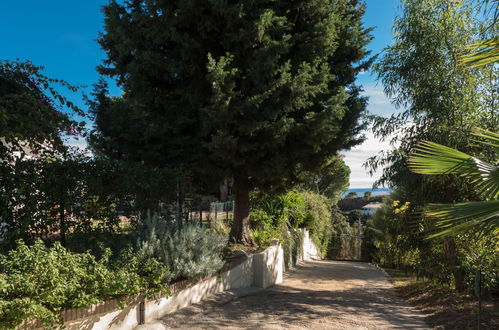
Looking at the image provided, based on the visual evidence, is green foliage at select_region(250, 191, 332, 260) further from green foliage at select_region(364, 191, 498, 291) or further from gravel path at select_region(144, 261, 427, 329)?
green foliage at select_region(364, 191, 498, 291)

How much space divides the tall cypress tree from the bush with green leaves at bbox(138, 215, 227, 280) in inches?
69.0

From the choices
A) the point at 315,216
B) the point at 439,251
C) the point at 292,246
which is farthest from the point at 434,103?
the point at 315,216

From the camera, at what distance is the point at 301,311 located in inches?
228

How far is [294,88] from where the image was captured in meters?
6.71


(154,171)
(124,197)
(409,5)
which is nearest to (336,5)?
(409,5)

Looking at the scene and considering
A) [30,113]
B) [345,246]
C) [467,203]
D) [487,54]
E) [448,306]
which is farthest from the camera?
[345,246]

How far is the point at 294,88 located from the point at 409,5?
330 cm

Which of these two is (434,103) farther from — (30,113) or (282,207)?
(30,113)

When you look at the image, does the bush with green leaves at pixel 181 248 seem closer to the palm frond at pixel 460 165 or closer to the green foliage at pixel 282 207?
the palm frond at pixel 460 165

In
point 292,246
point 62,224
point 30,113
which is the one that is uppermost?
point 30,113

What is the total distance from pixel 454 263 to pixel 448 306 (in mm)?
1253

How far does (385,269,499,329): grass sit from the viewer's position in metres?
5.25

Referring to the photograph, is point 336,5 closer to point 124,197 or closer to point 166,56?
point 166,56

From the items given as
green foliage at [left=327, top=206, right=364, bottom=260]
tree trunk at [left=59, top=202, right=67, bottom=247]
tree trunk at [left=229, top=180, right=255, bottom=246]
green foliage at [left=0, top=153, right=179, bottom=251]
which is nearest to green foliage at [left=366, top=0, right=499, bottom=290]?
tree trunk at [left=229, top=180, right=255, bottom=246]
